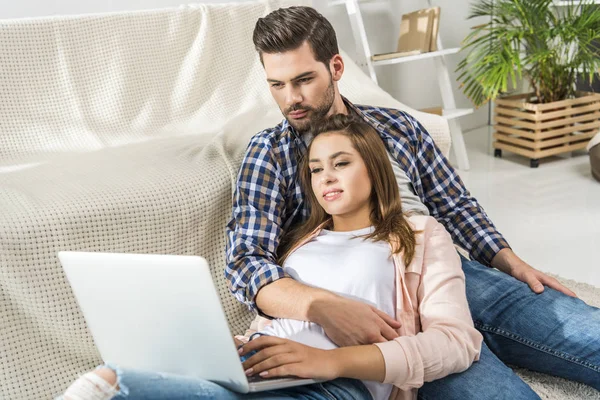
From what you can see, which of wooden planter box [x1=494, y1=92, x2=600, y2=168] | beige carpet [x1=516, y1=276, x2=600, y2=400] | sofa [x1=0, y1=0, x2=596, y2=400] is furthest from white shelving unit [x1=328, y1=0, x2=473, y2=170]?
beige carpet [x1=516, y1=276, x2=600, y2=400]

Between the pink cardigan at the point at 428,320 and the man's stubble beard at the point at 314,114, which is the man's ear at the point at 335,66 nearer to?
the man's stubble beard at the point at 314,114

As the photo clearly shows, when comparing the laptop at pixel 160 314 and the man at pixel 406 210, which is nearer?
the laptop at pixel 160 314

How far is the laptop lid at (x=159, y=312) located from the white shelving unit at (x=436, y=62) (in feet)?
8.19

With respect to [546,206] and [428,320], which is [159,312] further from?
[546,206]

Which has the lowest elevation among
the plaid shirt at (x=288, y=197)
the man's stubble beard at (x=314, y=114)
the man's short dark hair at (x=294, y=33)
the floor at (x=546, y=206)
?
the floor at (x=546, y=206)

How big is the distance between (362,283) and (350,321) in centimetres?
11

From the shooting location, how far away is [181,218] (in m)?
1.66

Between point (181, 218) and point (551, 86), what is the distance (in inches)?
102

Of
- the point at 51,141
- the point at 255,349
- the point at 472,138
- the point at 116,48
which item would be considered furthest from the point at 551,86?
the point at 255,349

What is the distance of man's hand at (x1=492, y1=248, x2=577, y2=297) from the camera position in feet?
5.19

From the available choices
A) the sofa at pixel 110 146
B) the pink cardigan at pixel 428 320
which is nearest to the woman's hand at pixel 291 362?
the pink cardigan at pixel 428 320

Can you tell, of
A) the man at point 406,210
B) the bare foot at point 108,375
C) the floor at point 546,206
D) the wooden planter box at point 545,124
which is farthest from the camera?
the wooden planter box at point 545,124

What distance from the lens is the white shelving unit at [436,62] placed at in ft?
11.3

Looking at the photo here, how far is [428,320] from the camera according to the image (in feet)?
4.41
